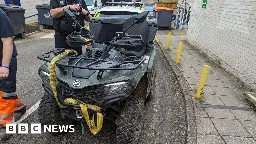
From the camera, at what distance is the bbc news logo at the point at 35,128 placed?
3159mm

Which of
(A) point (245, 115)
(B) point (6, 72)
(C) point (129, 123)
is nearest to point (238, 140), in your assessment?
(A) point (245, 115)

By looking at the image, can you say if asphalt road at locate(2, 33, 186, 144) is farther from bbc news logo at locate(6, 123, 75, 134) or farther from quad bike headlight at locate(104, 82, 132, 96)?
quad bike headlight at locate(104, 82, 132, 96)

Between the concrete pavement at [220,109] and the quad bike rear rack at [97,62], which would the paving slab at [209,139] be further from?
the quad bike rear rack at [97,62]

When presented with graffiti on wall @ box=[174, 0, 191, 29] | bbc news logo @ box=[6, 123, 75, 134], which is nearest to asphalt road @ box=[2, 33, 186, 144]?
bbc news logo @ box=[6, 123, 75, 134]

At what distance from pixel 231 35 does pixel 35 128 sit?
619 cm

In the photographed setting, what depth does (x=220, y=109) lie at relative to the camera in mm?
4574

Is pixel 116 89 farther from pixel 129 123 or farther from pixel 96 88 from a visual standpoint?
pixel 129 123

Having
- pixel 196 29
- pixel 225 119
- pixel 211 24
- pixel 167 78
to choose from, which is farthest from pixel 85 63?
pixel 196 29

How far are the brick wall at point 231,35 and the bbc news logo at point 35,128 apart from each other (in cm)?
466

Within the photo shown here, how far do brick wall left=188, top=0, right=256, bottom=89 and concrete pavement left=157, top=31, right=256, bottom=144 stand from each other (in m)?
0.41

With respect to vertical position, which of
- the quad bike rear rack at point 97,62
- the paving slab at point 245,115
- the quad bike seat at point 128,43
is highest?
the quad bike seat at point 128,43

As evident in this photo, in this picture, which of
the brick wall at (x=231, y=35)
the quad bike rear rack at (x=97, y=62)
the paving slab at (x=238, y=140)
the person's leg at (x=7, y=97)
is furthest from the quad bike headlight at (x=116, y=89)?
the brick wall at (x=231, y=35)

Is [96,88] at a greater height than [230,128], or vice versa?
[96,88]

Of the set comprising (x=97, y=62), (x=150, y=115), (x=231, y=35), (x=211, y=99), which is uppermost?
(x=231, y=35)
